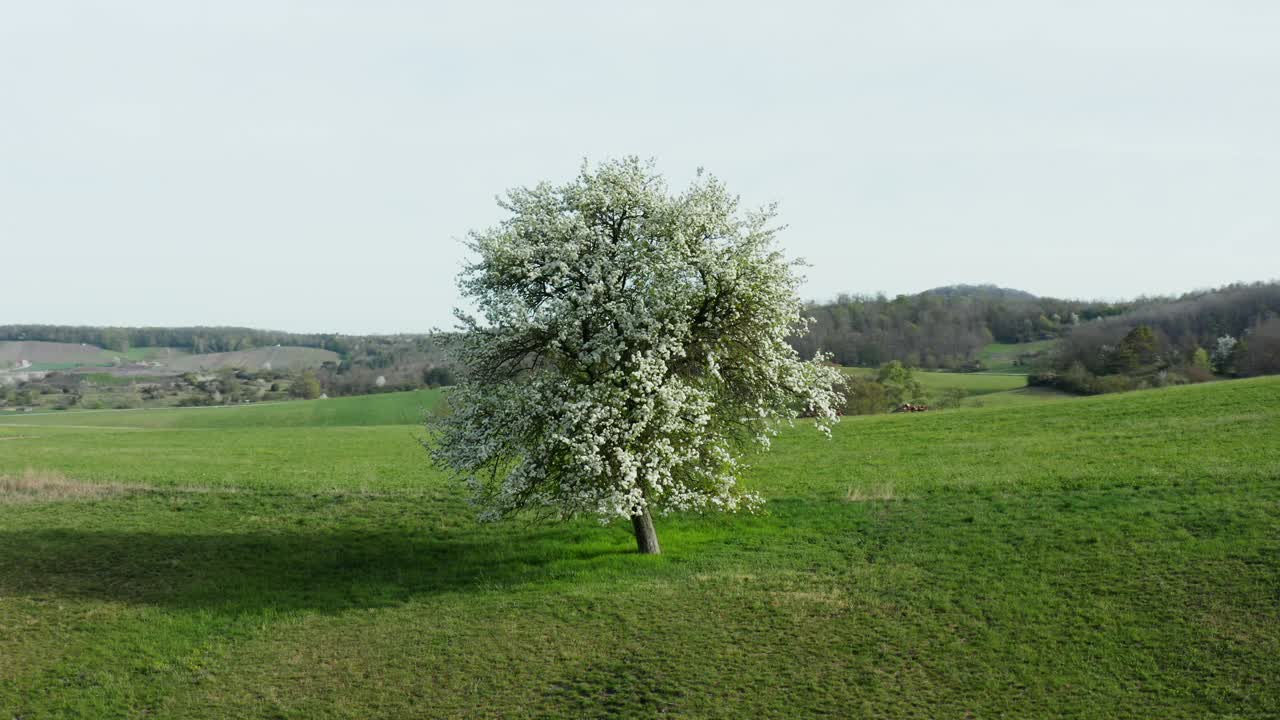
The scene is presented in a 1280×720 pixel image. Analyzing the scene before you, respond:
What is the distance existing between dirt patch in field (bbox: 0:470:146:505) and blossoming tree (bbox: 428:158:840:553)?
22.7 metres

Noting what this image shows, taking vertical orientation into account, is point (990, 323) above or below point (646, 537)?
above

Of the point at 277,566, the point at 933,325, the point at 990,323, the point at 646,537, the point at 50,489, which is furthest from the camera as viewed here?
the point at 990,323

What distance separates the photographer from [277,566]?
2703cm

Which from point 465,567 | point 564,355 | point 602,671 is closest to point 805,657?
point 602,671

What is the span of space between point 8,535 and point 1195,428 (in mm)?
47827

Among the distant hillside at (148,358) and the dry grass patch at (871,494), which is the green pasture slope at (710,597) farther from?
the distant hillside at (148,358)

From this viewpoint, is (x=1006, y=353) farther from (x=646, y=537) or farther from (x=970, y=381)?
(x=646, y=537)

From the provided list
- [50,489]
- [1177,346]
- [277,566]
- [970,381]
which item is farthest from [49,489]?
[1177,346]

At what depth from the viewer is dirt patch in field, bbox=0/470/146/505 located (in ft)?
121

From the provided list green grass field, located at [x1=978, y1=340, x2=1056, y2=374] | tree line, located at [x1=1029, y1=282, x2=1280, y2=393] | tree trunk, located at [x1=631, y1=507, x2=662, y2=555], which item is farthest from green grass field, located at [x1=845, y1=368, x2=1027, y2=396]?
tree trunk, located at [x1=631, y1=507, x2=662, y2=555]


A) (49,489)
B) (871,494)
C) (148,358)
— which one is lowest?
(49,489)

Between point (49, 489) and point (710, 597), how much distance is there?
109ft

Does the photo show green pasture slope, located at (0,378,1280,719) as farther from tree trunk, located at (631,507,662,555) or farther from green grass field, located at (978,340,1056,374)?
green grass field, located at (978,340,1056,374)

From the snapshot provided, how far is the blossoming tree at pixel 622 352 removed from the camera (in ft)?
72.9
